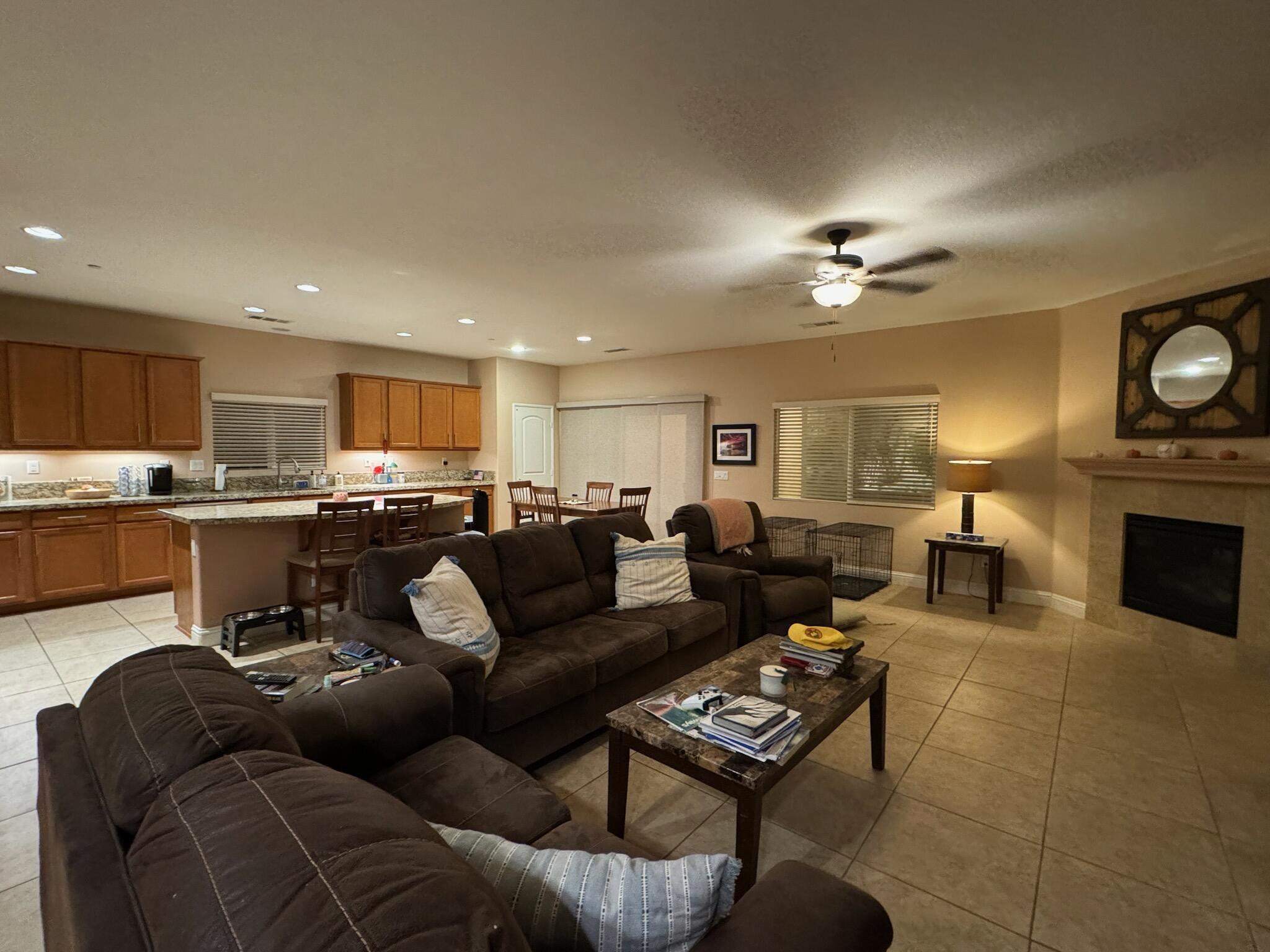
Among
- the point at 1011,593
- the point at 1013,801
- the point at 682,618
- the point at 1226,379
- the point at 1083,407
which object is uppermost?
the point at 1226,379

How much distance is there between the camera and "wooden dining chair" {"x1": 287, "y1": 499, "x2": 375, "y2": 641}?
414 centimetres

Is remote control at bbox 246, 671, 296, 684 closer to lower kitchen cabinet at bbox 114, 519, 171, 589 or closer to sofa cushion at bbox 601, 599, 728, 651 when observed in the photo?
sofa cushion at bbox 601, 599, 728, 651

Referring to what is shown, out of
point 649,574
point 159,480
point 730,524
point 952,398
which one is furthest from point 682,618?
point 159,480

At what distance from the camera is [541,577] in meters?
3.17

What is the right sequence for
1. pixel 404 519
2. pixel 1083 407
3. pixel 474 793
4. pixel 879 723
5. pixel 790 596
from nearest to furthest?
pixel 474 793, pixel 879 723, pixel 790 596, pixel 404 519, pixel 1083 407

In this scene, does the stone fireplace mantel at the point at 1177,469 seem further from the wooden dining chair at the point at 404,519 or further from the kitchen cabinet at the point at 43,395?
the kitchen cabinet at the point at 43,395

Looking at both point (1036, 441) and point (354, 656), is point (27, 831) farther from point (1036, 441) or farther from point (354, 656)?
point (1036, 441)

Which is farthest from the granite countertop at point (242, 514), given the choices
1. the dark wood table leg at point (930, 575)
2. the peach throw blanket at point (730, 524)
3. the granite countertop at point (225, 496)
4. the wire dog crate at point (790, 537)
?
the dark wood table leg at point (930, 575)

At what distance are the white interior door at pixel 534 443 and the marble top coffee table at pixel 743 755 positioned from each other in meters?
6.03

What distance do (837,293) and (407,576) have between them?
2.82 metres

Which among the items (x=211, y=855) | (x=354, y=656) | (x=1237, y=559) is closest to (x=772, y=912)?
(x=211, y=855)

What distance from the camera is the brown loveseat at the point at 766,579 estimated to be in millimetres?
3721

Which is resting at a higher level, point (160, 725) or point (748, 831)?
point (160, 725)

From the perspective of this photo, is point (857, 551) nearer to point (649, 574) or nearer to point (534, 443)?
point (649, 574)
